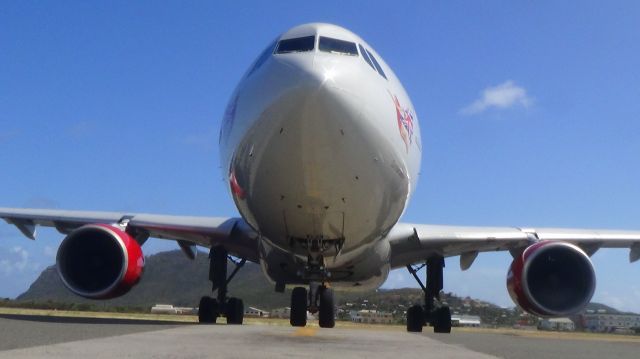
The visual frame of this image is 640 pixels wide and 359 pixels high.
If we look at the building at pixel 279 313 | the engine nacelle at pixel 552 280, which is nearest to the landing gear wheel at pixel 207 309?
the engine nacelle at pixel 552 280

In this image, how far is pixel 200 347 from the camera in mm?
6133

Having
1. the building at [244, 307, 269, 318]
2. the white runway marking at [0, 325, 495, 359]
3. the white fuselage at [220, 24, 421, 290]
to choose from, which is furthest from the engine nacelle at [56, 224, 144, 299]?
the building at [244, 307, 269, 318]

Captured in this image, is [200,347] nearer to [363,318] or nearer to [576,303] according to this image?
[576,303]

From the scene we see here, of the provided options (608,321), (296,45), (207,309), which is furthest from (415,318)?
(608,321)

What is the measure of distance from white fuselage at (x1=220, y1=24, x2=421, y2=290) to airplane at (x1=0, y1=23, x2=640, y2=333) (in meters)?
0.02

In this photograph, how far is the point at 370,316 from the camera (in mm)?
37656

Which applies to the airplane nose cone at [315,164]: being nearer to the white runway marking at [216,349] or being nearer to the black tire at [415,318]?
the white runway marking at [216,349]

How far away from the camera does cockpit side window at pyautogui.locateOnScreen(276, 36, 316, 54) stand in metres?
9.60

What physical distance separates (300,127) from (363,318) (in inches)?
1151

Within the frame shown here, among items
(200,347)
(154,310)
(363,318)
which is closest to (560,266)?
(200,347)

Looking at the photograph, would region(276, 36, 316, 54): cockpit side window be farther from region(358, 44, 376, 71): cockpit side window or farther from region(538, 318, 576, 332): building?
region(538, 318, 576, 332): building

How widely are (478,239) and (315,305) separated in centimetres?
486

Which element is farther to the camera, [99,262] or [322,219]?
[99,262]

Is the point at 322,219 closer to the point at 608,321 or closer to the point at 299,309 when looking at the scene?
the point at 299,309
